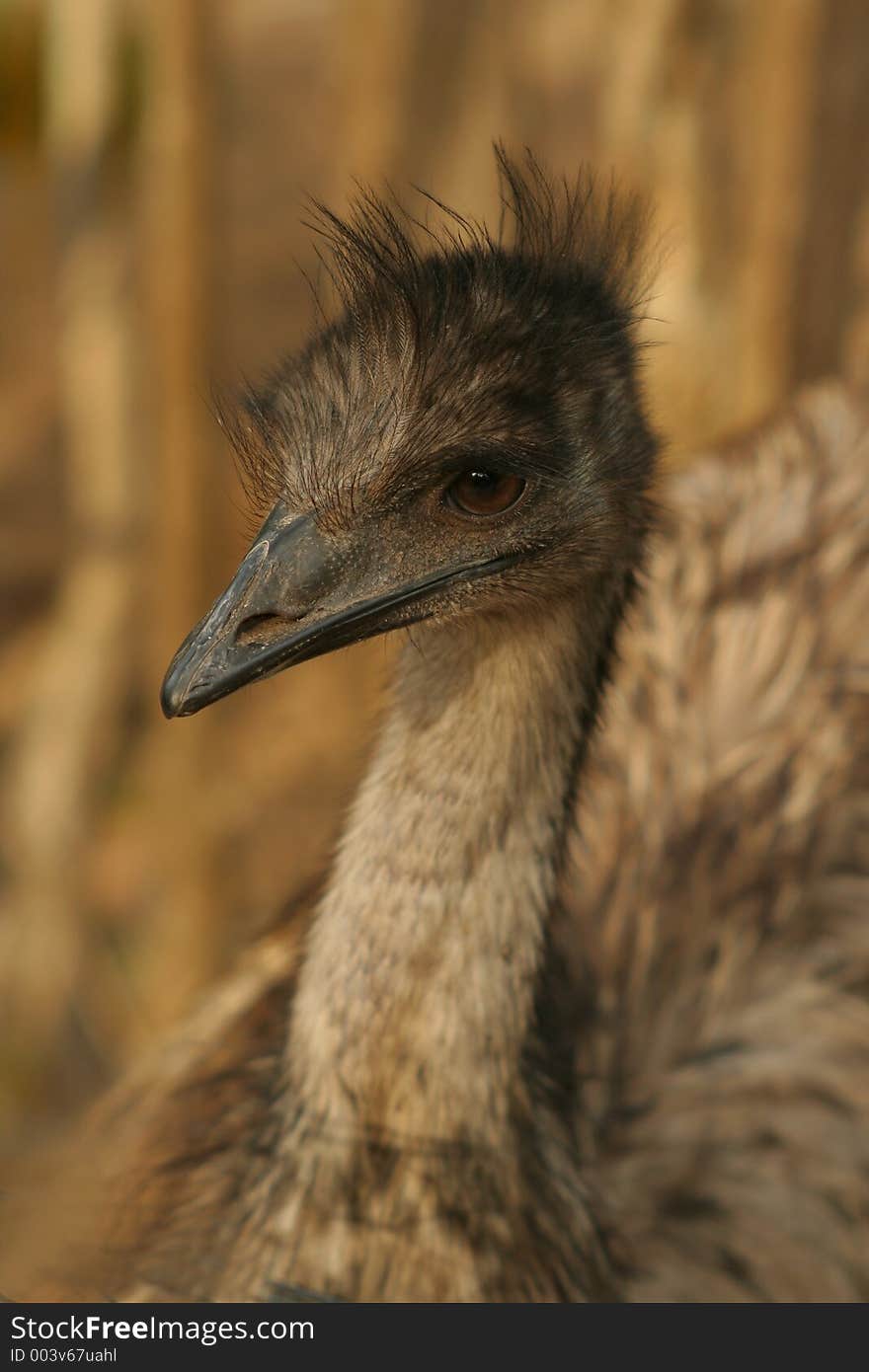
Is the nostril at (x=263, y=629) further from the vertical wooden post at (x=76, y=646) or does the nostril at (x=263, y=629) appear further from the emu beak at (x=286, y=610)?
the vertical wooden post at (x=76, y=646)

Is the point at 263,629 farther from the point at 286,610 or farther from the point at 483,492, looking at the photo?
A: the point at 483,492

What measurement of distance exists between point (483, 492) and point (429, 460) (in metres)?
0.06

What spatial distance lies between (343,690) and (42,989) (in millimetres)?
873

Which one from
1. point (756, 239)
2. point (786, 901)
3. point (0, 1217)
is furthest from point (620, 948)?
point (756, 239)

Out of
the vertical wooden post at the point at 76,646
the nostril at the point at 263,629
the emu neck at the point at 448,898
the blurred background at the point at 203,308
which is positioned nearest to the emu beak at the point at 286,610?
the nostril at the point at 263,629

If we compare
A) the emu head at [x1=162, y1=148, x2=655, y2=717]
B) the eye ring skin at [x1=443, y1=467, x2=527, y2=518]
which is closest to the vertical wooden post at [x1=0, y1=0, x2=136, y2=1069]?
the emu head at [x1=162, y1=148, x2=655, y2=717]

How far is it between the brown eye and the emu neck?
11 cm

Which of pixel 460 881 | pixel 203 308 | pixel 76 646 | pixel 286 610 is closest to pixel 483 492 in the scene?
pixel 286 610

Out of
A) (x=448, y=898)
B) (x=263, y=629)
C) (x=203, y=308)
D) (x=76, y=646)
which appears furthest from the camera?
(x=76, y=646)

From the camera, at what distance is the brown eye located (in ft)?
5.06

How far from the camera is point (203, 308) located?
2.95 metres

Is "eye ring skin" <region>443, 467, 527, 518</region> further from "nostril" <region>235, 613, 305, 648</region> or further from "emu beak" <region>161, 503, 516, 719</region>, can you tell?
"nostril" <region>235, 613, 305, 648</region>

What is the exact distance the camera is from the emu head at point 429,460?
150 centimetres
